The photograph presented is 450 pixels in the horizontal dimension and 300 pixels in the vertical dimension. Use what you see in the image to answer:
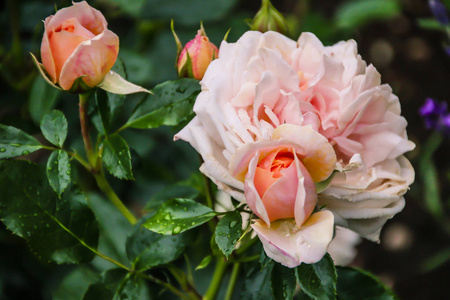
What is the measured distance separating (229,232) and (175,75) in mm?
780

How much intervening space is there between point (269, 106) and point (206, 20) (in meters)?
0.77

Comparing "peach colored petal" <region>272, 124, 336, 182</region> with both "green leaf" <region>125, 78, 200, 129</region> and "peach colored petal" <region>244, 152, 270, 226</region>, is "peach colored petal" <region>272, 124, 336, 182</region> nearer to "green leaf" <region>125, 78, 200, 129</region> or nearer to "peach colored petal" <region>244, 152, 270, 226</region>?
"peach colored petal" <region>244, 152, 270, 226</region>

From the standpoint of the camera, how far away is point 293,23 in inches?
55.5

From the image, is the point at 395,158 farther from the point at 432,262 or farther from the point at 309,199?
the point at 432,262

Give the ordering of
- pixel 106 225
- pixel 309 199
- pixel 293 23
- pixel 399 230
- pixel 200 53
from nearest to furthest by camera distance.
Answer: pixel 309 199
pixel 200 53
pixel 106 225
pixel 293 23
pixel 399 230

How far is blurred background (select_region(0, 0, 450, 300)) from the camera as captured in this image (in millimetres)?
877

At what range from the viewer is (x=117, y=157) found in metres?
0.51

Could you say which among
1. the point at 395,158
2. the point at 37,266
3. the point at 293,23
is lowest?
the point at 37,266

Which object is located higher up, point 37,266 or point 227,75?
point 227,75

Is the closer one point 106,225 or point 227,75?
point 227,75

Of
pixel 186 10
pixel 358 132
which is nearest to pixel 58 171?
pixel 358 132

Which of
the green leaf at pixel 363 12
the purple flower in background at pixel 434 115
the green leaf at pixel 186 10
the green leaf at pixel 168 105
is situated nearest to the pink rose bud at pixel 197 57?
the green leaf at pixel 168 105

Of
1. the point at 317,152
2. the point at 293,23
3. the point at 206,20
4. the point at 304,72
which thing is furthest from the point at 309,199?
the point at 293,23

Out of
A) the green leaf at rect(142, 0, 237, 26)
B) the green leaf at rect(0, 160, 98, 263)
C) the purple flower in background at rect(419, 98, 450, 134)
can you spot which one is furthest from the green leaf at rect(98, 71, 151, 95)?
the green leaf at rect(142, 0, 237, 26)
